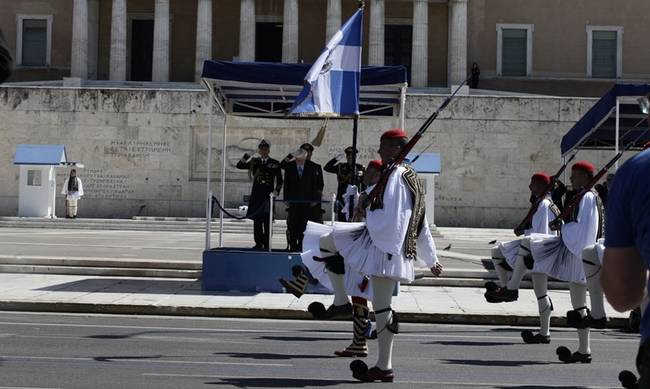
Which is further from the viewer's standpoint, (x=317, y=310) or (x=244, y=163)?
(x=244, y=163)

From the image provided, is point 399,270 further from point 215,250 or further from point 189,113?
point 189,113

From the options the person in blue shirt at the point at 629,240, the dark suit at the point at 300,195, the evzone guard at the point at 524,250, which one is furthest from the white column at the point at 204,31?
the person in blue shirt at the point at 629,240

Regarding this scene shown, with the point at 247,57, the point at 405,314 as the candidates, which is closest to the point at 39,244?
the point at 405,314

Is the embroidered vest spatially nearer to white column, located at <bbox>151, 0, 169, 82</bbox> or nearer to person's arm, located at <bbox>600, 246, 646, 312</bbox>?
person's arm, located at <bbox>600, 246, 646, 312</bbox>

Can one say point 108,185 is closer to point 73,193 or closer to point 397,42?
point 73,193

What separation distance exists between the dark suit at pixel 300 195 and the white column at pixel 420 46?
36576 millimetres

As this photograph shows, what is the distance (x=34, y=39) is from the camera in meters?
57.0

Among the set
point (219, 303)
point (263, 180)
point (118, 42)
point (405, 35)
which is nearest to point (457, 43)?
point (405, 35)

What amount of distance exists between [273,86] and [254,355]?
796 centimetres

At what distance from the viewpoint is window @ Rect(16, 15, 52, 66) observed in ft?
186

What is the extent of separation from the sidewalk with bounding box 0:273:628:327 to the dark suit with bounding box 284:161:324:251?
1.42m

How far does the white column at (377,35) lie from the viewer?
176ft

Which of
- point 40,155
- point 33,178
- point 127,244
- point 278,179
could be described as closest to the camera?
point 278,179

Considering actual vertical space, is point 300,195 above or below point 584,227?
above
